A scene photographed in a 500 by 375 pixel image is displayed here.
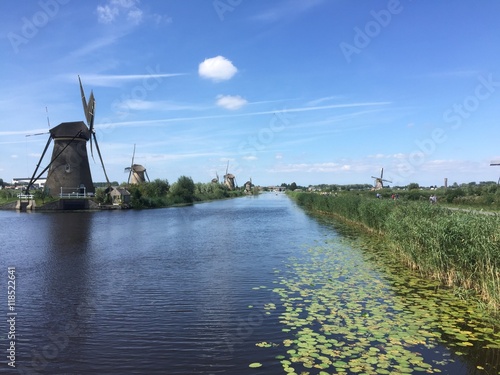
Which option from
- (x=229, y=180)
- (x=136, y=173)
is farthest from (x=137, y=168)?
(x=229, y=180)

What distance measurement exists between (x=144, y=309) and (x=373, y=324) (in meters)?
5.69

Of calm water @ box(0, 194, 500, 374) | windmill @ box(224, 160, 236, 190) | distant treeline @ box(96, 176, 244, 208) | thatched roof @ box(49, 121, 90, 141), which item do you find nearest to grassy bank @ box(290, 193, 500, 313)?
calm water @ box(0, 194, 500, 374)

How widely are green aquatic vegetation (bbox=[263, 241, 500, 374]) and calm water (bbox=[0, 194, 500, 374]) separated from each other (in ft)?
1.56

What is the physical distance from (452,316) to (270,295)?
15.4 ft

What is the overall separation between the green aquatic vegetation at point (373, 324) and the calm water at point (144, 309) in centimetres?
47

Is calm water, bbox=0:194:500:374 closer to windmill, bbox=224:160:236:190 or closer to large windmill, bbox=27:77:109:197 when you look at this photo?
large windmill, bbox=27:77:109:197

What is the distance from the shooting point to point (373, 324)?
8305mm

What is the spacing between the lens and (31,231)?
28000mm

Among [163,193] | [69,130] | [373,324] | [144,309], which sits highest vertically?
[69,130]

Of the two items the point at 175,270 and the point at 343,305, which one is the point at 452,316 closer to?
the point at 343,305

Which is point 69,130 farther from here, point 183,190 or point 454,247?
point 454,247

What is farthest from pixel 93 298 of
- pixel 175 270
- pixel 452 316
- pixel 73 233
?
pixel 73 233

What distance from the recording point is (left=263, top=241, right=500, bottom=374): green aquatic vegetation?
21.4ft

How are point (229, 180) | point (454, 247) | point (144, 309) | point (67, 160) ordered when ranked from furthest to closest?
point (229, 180)
point (67, 160)
point (454, 247)
point (144, 309)
